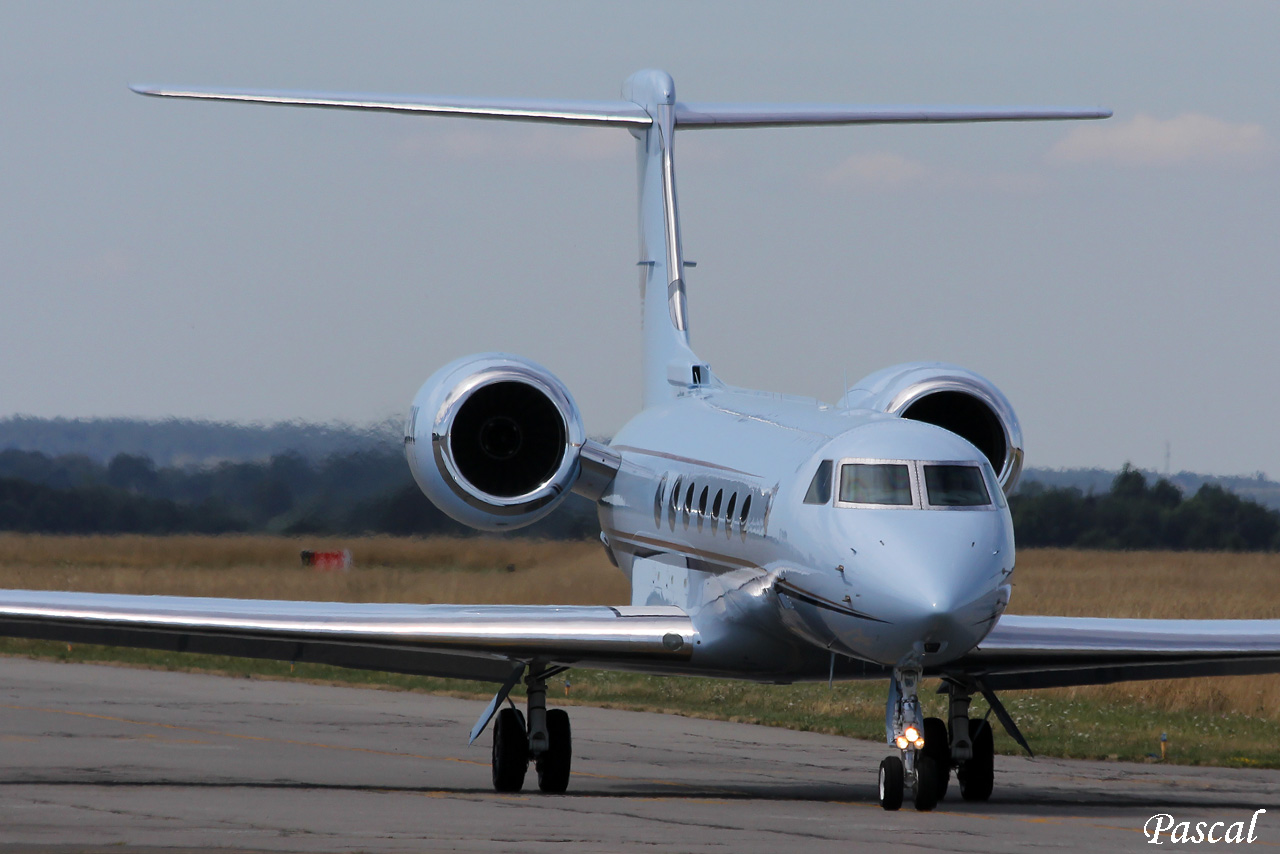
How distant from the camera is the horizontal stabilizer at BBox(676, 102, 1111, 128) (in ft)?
69.3

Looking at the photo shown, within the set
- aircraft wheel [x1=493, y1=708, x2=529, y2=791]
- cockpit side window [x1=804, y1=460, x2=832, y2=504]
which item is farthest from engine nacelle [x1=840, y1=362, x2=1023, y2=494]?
aircraft wheel [x1=493, y1=708, x2=529, y2=791]

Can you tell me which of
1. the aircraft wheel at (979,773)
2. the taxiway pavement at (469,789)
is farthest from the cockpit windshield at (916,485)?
the aircraft wheel at (979,773)

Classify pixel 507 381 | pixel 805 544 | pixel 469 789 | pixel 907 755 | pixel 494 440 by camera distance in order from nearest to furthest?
pixel 907 755 → pixel 805 544 → pixel 469 789 → pixel 507 381 → pixel 494 440

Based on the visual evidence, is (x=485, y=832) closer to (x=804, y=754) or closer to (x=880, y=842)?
(x=880, y=842)

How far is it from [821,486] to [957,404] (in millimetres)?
4743

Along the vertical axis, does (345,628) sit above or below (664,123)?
below

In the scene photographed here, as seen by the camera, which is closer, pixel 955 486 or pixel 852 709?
pixel 955 486

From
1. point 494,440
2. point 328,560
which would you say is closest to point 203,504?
point 328,560

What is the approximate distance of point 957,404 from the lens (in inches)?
749

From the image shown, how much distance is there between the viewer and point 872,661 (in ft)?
46.9

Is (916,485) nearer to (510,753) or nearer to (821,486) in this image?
(821,486)

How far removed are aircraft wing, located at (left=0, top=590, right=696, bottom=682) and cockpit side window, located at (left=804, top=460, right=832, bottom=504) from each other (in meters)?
2.30

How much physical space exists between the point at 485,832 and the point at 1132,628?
5990mm

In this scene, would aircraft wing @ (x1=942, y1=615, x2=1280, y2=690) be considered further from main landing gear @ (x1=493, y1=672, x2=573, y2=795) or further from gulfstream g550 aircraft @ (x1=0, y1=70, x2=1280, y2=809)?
main landing gear @ (x1=493, y1=672, x2=573, y2=795)
